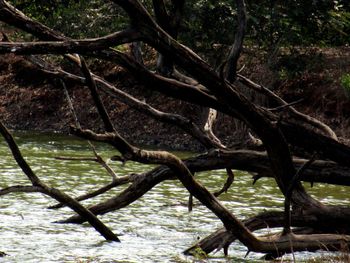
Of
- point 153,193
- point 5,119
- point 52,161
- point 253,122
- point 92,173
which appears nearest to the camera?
point 253,122

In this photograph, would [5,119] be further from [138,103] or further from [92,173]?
[138,103]

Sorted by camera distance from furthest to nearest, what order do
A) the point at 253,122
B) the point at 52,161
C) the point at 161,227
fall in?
1. the point at 52,161
2. the point at 161,227
3. the point at 253,122

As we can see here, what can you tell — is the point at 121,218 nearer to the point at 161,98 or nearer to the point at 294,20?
the point at 294,20

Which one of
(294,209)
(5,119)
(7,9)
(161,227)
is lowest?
(5,119)

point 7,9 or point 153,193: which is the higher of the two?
point 7,9

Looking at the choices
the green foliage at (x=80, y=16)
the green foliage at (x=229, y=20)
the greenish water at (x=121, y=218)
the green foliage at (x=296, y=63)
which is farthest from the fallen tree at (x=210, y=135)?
the green foliage at (x=80, y=16)

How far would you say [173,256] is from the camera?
1289 centimetres

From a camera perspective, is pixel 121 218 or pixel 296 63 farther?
pixel 296 63

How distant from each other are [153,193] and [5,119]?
21.1 m

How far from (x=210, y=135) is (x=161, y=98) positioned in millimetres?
25977

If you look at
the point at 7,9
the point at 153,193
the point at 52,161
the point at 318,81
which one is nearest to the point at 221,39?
the point at 318,81

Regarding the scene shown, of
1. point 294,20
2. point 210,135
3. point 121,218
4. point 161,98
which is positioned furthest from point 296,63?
point 210,135

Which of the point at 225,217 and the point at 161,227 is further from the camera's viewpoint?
the point at 161,227

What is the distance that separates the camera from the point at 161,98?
38.5 metres
